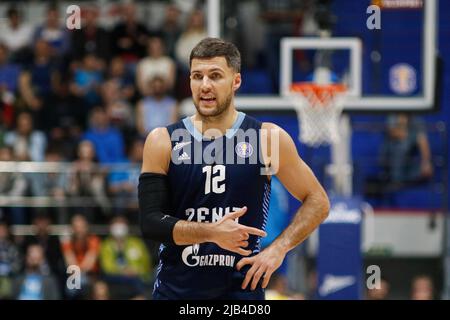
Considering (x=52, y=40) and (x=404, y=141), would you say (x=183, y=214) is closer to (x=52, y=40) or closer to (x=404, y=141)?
(x=404, y=141)

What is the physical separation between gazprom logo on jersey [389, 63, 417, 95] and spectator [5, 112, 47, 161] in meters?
4.91

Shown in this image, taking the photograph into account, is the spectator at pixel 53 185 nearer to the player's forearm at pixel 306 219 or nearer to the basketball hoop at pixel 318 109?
the basketball hoop at pixel 318 109

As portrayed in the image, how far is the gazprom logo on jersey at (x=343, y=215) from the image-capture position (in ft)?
33.8

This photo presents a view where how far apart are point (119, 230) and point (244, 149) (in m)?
7.26

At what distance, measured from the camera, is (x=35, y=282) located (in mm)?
11922

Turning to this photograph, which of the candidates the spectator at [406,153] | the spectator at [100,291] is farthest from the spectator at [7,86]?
the spectator at [406,153]

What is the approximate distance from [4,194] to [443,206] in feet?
18.5

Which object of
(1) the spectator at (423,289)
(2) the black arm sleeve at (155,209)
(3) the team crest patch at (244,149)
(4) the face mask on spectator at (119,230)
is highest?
(3) the team crest patch at (244,149)

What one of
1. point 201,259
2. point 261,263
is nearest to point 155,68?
point 201,259

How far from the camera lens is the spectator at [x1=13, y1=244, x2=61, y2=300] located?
38.5 feet

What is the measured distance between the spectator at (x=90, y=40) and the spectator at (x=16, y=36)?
719 millimetres

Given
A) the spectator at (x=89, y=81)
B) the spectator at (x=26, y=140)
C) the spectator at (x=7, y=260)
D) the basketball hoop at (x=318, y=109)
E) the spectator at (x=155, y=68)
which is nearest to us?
the basketball hoop at (x=318, y=109)

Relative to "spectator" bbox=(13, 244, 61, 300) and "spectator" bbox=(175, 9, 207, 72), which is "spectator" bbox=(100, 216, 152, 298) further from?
"spectator" bbox=(175, 9, 207, 72)

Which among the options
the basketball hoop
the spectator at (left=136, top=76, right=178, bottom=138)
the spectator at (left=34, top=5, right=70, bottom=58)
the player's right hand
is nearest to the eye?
the player's right hand
